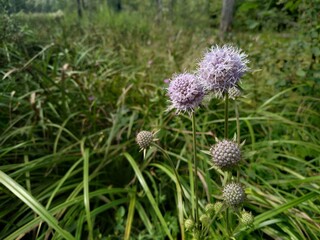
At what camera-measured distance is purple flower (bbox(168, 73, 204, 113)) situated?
3.87 feet

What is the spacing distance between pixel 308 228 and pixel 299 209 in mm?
174

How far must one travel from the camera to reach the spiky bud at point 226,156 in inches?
43.0

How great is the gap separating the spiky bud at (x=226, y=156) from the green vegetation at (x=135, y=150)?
0.06 m

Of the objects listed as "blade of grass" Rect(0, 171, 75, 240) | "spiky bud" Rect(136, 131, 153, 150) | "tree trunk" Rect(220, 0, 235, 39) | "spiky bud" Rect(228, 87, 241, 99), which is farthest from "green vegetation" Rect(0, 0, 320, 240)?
"tree trunk" Rect(220, 0, 235, 39)

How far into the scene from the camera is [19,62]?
2.70m

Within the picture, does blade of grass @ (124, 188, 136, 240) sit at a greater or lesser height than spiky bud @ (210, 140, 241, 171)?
lesser

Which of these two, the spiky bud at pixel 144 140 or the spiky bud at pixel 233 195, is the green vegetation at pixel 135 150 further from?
the spiky bud at pixel 144 140

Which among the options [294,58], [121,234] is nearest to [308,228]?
[121,234]

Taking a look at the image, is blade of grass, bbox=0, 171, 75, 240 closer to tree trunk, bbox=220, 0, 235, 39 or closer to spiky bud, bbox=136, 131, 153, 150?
spiky bud, bbox=136, 131, 153, 150

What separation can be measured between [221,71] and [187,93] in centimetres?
15

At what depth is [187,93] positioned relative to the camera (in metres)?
1.18

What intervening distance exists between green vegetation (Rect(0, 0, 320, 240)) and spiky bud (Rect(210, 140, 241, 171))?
0.19 ft

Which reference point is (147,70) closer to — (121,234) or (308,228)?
(121,234)

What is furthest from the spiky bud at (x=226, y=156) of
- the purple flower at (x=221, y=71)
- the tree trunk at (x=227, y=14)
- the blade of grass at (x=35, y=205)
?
the tree trunk at (x=227, y=14)
